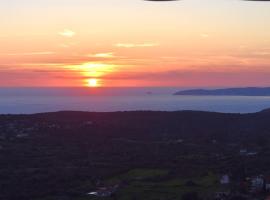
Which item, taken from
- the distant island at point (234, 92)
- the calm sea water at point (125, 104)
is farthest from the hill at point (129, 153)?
the distant island at point (234, 92)

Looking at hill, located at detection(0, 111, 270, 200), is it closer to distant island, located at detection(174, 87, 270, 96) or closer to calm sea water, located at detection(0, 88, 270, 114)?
calm sea water, located at detection(0, 88, 270, 114)

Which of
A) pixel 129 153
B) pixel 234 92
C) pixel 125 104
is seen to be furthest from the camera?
pixel 234 92

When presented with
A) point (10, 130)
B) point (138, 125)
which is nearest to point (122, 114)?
point (138, 125)

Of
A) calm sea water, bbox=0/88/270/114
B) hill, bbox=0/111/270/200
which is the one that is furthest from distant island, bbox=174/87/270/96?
hill, bbox=0/111/270/200

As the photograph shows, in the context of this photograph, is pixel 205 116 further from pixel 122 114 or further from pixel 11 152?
pixel 11 152

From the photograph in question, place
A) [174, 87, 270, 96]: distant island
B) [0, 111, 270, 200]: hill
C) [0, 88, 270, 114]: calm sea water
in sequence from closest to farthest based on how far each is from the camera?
[0, 111, 270, 200]: hill < [0, 88, 270, 114]: calm sea water < [174, 87, 270, 96]: distant island

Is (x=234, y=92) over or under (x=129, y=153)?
over

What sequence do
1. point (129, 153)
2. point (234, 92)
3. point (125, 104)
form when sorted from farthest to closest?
1. point (234, 92)
2. point (125, 104)
3. point (129, 153)

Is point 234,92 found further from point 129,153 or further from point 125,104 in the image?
point 129,153

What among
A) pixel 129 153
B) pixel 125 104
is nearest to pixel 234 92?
pixel 125 104

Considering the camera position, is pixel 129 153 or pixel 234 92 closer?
pixel 129 153

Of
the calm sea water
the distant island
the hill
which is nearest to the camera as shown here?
the hill

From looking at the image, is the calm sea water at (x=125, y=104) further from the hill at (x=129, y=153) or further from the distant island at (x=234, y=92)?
the hill at (x=129, y=153)
